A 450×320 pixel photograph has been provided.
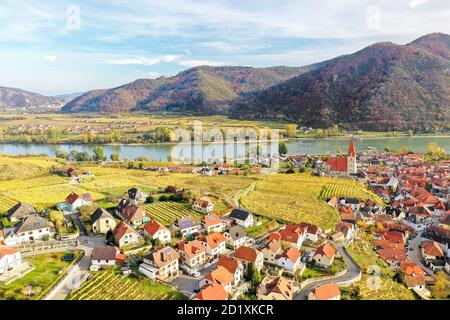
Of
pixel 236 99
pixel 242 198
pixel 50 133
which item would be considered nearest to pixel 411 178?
pixel 242 198

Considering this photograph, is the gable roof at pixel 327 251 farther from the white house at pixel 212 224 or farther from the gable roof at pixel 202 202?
the gable roof at pixel 202 202

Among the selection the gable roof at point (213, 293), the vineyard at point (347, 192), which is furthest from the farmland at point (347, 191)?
the gable roof at point (213, 293)

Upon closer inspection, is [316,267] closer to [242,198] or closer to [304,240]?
[304,240]

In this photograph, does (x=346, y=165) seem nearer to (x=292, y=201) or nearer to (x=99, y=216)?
(x=292, y=201)

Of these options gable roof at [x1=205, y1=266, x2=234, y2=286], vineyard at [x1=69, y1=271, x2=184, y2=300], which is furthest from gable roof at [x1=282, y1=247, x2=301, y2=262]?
vineyard at [x1=69, y1=271, x2=184, y2=300]

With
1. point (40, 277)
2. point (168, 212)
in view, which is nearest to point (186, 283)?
point (40, 277)

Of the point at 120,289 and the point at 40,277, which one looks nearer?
the point at 120,289
